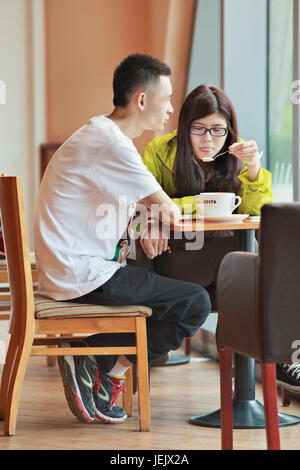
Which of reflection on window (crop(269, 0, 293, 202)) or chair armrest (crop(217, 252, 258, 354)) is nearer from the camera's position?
chair armrest (crop(217, 252, 258, 354))

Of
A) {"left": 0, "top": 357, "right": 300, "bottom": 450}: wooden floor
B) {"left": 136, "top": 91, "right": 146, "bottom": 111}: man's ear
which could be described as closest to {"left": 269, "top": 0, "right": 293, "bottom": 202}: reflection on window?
{"left": 0, "top": 357, "right": 300, "bottom": 450}: wooden floor

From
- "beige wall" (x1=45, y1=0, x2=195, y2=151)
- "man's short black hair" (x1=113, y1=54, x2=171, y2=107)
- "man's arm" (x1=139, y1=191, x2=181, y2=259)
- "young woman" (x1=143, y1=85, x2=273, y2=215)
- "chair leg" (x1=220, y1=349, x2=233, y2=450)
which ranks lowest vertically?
"chair leg" (x1=220, y1=349, x2=233, y2=450)

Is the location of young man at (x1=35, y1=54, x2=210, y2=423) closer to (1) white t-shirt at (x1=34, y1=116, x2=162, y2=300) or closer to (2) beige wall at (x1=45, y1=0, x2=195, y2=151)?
(1) white t-shirt at (x1=34, y1=116, x2=162, y2=300)

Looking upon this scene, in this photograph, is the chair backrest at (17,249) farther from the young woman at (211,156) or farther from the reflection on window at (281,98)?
the reflection on window at (281,98)

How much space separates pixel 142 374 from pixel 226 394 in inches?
21.3

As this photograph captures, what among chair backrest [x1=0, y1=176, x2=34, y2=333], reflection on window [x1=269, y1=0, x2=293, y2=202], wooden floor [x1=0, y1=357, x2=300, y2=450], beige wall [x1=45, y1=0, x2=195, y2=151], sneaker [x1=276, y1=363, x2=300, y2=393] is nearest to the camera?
wooden floor [x1=0, y1=357, x2=300, y2=450]

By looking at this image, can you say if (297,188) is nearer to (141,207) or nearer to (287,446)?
(141,207)

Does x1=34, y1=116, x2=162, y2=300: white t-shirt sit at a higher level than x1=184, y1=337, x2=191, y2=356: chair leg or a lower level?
higher

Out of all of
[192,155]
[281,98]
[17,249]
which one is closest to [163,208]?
[17,249]

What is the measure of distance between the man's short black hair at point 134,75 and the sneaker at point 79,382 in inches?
32.3

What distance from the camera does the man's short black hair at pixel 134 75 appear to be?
8.24 feet

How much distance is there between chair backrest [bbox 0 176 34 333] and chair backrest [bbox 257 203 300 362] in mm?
894

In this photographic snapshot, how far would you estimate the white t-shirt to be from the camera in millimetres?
2332

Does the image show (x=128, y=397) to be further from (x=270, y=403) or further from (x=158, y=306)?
(x=270, y=403)
